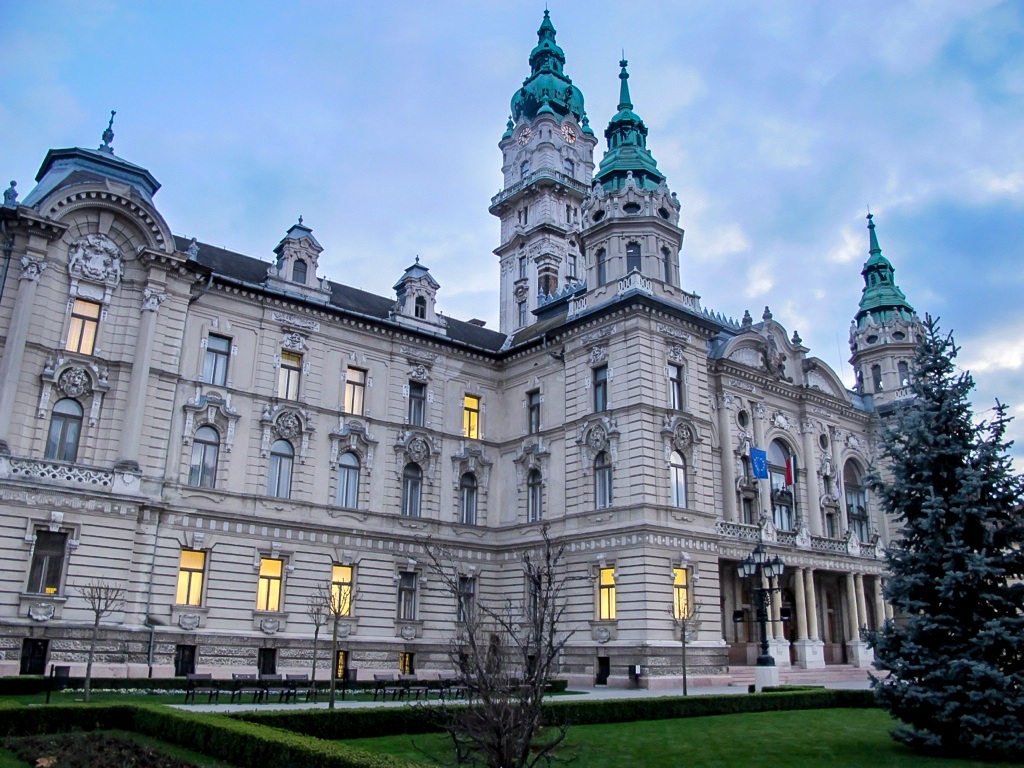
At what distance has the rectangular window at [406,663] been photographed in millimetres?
39250

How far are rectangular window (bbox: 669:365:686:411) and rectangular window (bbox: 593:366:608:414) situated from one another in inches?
119

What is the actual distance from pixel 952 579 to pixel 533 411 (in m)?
28.9

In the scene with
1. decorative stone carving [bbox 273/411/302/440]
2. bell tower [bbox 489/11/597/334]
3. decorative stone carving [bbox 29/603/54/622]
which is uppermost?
bell tower [bbox 489/11/597/334]

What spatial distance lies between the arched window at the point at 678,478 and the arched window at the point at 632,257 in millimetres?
9399

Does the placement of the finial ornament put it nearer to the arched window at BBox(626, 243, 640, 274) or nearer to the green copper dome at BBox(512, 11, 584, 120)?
the arched window at BBox(626, 243, 640, 274)

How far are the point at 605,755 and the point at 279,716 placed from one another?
23.2 ft

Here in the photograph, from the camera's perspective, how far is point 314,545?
38.0 metres

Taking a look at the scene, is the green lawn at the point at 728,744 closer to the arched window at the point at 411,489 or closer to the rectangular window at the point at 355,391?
the arched window at the point at 411,489

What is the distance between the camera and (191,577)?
113 ft

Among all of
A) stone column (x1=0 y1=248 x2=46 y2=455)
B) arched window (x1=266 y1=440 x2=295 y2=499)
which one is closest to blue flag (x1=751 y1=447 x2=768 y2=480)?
arched window (x1=266 y1=440 x2=295 y2=499)

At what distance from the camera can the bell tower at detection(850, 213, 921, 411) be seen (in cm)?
6116

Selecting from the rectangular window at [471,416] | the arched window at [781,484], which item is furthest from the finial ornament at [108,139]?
the arched window at [781,484]

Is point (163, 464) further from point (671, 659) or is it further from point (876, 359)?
point (876, 359)

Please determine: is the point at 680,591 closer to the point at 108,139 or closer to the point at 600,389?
the point at 600,389
